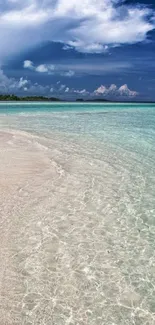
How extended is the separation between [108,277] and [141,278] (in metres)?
0.39

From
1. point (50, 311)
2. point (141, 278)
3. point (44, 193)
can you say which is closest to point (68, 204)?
point (44, 193)

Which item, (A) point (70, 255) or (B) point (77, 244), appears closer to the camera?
(A) point (70, 255)

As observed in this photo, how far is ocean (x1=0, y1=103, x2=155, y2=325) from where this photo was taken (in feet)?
10.1

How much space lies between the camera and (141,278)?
3555 mm

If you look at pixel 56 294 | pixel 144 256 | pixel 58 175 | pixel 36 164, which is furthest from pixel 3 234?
pixel 36 164

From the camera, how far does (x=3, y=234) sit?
4.55 m

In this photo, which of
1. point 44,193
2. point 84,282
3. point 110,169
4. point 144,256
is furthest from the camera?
point 110,169

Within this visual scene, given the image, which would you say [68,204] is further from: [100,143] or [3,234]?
[100,143]

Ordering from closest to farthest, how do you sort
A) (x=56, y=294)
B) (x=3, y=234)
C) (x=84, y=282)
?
(x=56, y=294) < (x=84, y=282) < (x=3, y=234)

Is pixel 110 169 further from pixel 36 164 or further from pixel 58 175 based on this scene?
pixel 36 164

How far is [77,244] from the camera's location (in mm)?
4375

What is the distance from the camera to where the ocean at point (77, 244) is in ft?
10.1

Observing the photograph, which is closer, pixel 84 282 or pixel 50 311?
pixel 50 311

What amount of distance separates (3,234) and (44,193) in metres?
1.96
